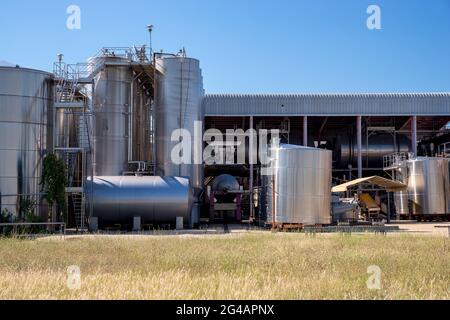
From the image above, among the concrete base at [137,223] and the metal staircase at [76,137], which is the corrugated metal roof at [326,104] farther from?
the concrete base at [137,223]

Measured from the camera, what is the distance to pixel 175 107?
104ft

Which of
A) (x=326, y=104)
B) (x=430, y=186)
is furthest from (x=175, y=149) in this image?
(x=430, y=186)

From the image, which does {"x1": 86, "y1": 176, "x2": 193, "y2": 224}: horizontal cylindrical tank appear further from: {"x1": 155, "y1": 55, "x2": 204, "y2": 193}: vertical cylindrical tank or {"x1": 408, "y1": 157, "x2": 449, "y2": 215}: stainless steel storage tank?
{"x1": 408, "y1": 157, "x2": 449, "y2": 215}: stainless steel storage tank

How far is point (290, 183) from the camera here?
27703mm

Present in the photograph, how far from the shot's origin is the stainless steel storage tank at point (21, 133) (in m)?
25.5

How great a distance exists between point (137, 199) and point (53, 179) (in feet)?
13.8

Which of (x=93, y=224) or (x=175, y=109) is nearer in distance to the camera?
(x=93, y=224)

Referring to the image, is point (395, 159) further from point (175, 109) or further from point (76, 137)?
point (76, 137)

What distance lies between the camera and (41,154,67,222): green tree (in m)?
26.2

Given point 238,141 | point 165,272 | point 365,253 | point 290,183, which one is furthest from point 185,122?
point 165,272

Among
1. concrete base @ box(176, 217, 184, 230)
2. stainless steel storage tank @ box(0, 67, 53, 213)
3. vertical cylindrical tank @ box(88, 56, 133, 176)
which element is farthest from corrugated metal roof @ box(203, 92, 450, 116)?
stainless steel storage tank @ box(0, 67, 53, 213)

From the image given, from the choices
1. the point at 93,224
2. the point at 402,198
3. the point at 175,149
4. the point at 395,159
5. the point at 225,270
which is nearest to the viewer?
the point at 225,270

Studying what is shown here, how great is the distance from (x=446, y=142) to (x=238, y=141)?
17.3 meters

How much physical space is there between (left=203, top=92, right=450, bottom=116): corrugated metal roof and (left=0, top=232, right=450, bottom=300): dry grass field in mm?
24914
